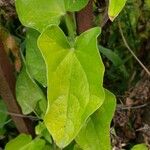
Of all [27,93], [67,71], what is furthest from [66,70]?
[27,93]

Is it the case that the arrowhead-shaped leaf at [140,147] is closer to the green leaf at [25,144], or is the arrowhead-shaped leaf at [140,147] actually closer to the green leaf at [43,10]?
the green leaf at [25,144]

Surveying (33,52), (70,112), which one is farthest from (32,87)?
(70,112)

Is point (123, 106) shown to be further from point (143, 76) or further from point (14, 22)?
point (14, 22)

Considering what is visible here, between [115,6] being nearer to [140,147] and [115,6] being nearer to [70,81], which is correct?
[70,81]

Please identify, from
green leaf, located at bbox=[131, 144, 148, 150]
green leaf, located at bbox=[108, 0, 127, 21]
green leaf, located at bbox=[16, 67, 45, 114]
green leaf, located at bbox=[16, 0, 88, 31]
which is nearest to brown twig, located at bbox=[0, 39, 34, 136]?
green leaf, located at bbox=[16, 67, 45, 114]

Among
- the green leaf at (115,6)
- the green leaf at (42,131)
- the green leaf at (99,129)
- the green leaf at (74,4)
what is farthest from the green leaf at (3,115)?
the green leaf at (115,6)

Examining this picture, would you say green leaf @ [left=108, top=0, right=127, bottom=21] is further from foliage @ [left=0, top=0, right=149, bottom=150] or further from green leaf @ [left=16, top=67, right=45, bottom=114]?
green leaf @ [left=16, top=67, right=45, bottom=114]
